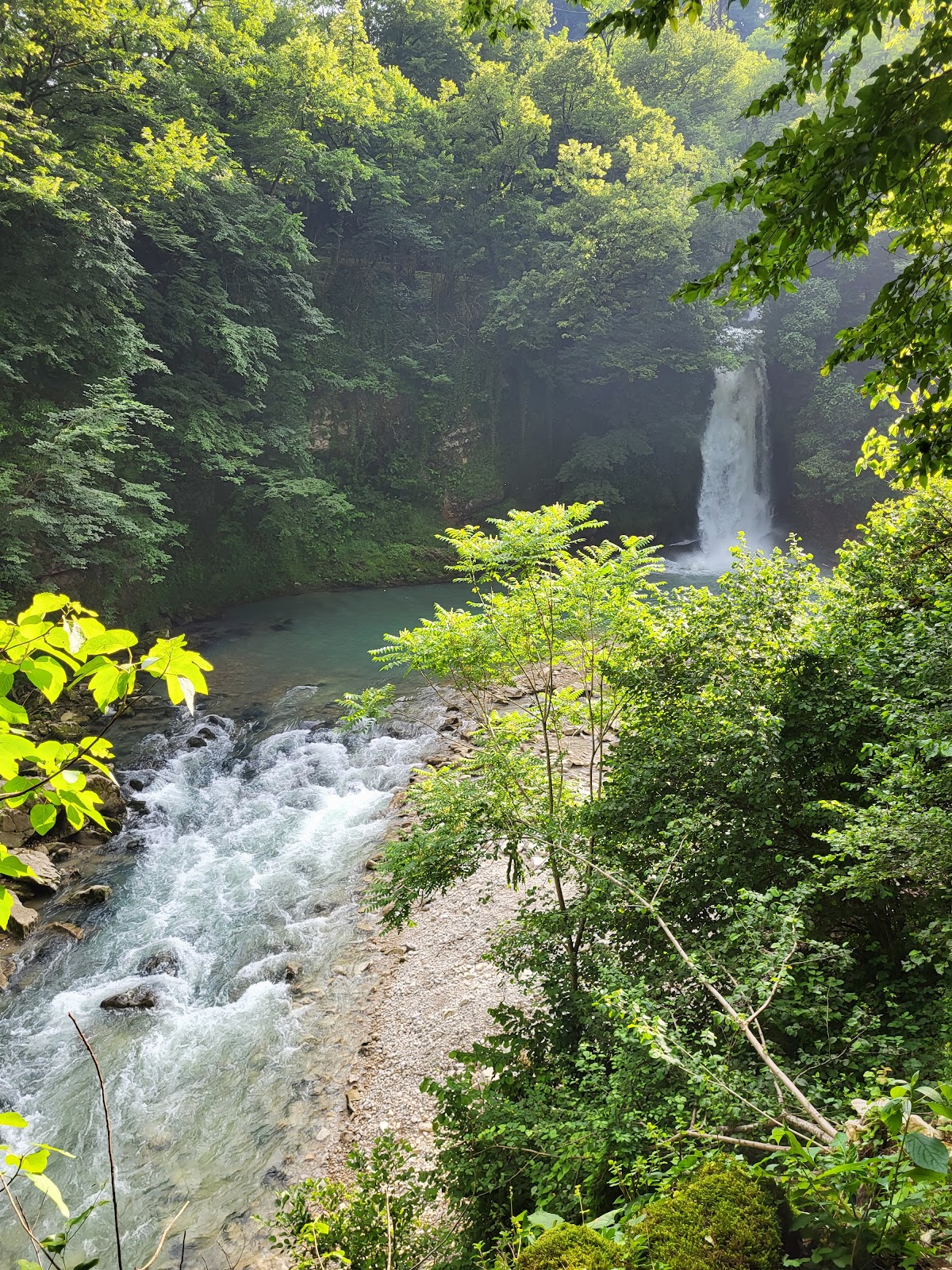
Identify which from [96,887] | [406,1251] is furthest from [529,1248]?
[96,887]

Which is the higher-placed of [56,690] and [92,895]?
[56,690]

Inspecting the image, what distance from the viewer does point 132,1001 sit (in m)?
6.71

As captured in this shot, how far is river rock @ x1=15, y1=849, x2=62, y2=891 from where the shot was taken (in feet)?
26.1

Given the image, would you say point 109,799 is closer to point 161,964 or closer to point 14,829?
point 14,829

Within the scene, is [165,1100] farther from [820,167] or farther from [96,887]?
[820,167]

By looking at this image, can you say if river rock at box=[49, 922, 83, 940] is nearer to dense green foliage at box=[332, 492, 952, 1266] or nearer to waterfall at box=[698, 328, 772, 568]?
dense green foliage at box=[332, 492, 952, 1266]

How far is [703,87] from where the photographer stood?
29172 mm

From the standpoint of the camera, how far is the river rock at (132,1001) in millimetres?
6652

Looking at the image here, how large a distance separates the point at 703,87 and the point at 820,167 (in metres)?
36.9

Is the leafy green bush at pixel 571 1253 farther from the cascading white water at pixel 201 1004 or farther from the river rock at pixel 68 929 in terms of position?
the river rock at pixel 68 929

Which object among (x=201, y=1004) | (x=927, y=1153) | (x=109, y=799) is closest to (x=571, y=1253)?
(x=927, y=1153)

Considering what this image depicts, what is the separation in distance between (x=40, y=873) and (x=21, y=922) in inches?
33.2

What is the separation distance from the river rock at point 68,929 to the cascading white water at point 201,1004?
0.43ft

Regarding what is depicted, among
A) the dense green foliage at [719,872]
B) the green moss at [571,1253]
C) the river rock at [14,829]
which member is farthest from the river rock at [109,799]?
the green moss at [571,1253]
